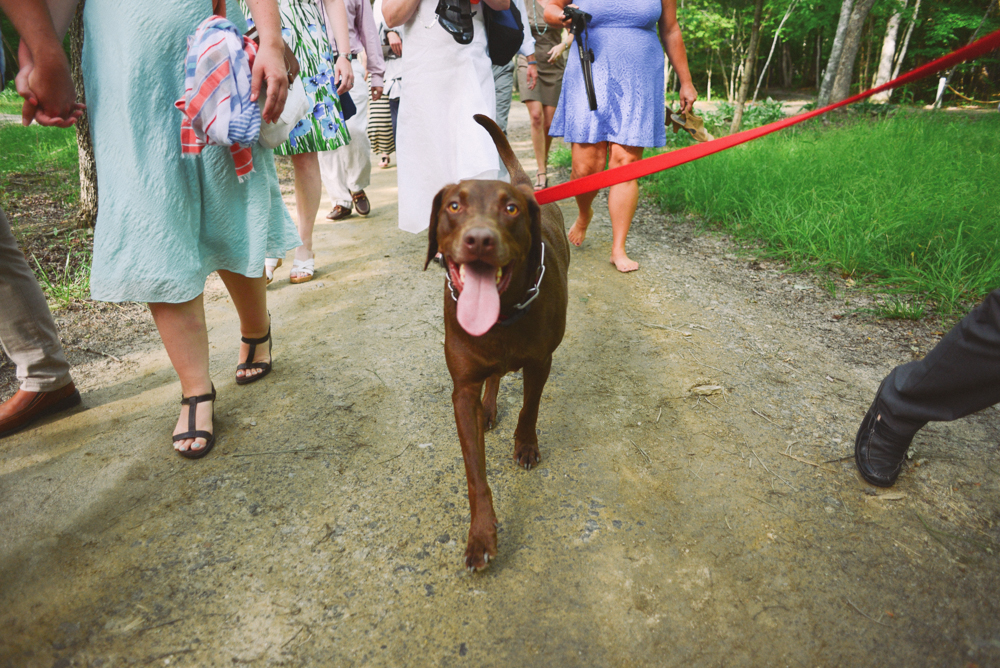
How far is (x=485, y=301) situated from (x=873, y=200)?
4021 millimetres

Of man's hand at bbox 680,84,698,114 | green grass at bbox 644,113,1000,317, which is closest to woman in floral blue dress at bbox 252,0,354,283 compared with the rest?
man's hand at bbox 680,84,698,114

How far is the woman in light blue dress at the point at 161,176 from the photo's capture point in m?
1.90

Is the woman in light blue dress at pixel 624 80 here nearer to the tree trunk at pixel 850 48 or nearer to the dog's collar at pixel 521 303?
the dog's collar at pixel 521 303

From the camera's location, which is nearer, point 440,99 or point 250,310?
point 250,310

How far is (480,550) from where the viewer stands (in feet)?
5.69

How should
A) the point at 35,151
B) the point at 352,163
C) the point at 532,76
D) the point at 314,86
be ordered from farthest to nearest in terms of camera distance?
the point at 35,151 → the point at 532,76 → the point at 352,163 → the point at 314,86

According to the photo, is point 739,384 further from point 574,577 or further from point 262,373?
point 262,373

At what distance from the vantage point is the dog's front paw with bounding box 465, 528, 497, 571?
1721 mm

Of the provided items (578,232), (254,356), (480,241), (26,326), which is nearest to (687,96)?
(578,232)

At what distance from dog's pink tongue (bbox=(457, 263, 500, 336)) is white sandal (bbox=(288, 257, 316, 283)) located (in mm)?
2696

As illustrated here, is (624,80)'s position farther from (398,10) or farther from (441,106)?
(398,10)

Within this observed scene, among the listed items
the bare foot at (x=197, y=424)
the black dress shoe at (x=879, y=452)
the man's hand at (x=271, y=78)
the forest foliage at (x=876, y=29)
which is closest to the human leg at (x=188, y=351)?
the bare foot at (x=197, y=424)

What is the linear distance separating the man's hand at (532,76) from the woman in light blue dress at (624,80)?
2.04 meters

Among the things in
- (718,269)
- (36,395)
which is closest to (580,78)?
(718,269)
